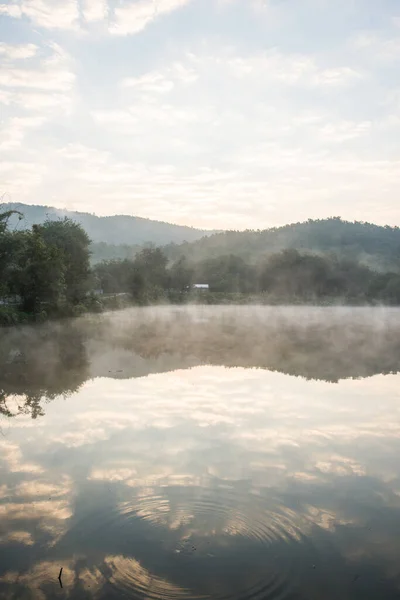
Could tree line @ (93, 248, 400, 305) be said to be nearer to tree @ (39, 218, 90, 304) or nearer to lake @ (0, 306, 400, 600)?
tree @ (39, 218, 90, 304)

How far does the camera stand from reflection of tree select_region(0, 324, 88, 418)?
1373cm

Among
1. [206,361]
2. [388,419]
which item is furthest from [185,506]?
[206,361]

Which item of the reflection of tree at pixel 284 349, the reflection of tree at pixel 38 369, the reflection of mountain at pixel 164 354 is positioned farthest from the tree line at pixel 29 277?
the reflection of tree at pixel 284 349

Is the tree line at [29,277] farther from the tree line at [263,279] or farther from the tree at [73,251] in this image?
the tree line at [263,279]

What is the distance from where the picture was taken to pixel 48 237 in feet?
193

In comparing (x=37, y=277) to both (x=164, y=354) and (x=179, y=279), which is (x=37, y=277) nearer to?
(x=164, y=354)

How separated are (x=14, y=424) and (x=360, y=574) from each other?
780 cm

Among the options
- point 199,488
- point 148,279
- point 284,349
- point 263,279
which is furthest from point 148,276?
point 199,488

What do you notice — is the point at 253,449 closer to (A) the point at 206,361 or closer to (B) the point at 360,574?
(B) the point at 360,574

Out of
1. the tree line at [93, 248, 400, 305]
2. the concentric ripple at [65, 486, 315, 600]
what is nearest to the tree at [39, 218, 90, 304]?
the tree line at [93, 248, 400, 305]

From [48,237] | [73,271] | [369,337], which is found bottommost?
[369,337]

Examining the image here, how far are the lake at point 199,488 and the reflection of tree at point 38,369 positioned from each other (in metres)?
0.13

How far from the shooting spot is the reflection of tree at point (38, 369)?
1373cm

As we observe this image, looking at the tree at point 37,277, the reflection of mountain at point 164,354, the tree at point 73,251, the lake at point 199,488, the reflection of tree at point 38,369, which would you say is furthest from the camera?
the tree at point 73,251
